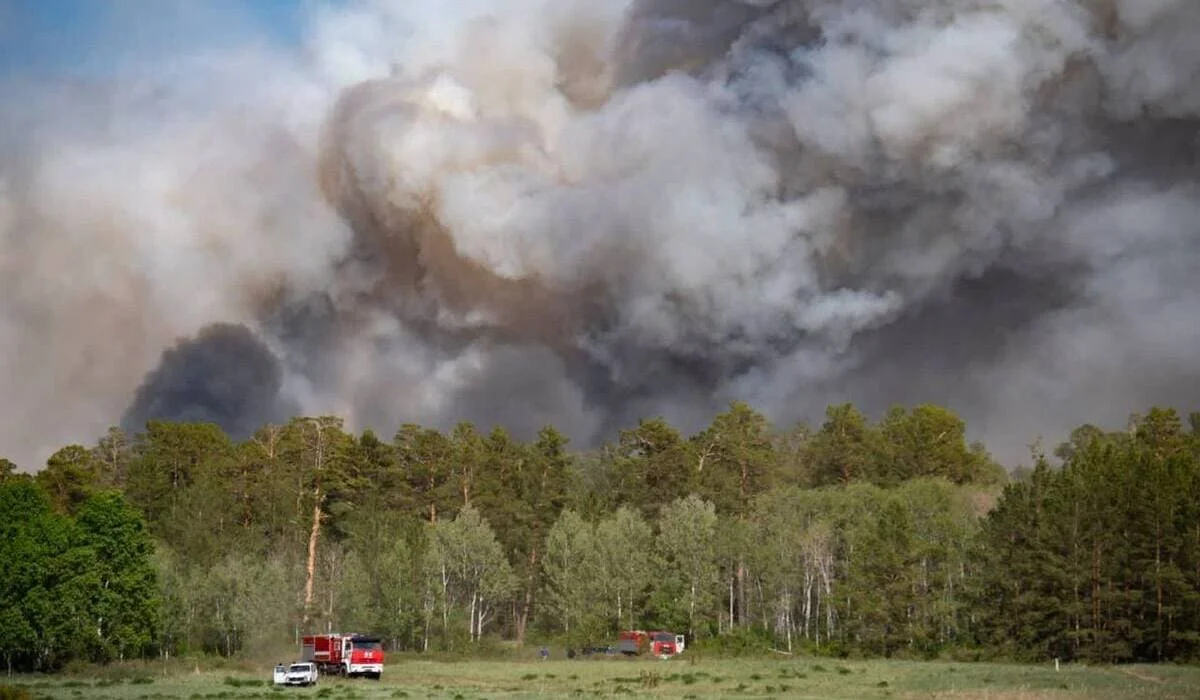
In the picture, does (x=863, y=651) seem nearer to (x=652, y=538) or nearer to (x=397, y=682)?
(x=652, y=538)

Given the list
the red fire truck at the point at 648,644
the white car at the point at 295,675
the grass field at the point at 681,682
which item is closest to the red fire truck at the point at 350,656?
the grass field at the point at 681,682

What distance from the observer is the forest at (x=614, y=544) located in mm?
86875

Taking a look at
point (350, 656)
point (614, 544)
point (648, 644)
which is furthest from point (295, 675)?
point (614, 544)

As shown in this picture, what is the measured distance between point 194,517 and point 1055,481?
76.3m

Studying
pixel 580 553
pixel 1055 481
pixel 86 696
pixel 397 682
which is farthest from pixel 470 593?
pixel 86 696

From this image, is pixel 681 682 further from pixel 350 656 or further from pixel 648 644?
pixel 648 644

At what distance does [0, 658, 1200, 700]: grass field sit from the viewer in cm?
5831

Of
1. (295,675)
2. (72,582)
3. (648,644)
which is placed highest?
(72,582)

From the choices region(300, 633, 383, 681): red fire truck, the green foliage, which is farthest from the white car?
the green foliage

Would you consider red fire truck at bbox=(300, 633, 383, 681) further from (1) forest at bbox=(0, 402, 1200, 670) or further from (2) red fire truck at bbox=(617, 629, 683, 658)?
(2) red fire truck at bbox=(617, 629, 683, 658)

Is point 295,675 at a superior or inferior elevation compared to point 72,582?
inferior

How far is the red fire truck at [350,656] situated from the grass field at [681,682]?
1.39m

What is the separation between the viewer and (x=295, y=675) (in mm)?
72375

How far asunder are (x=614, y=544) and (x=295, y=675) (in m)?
49.0
